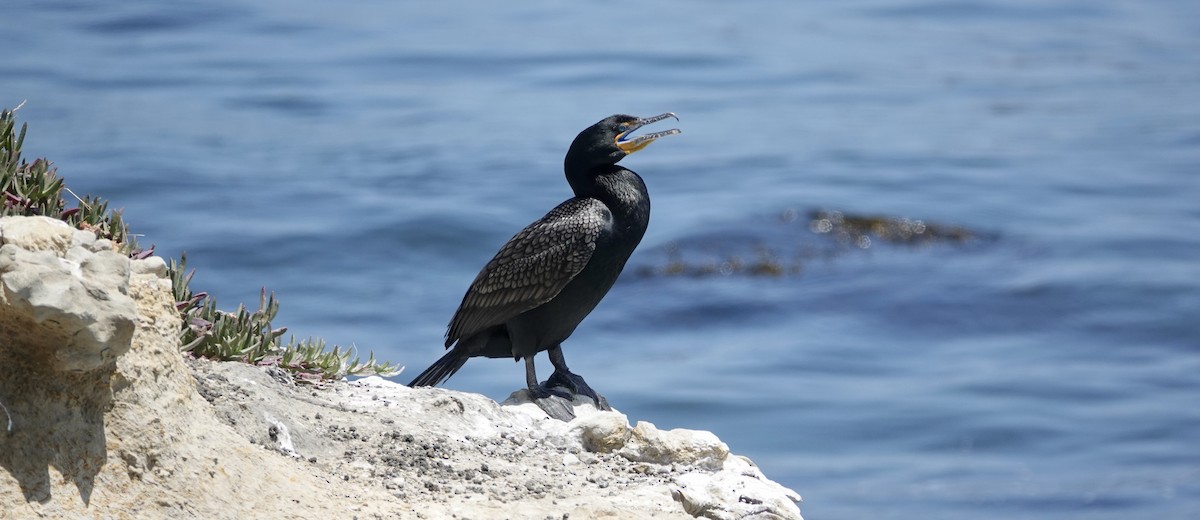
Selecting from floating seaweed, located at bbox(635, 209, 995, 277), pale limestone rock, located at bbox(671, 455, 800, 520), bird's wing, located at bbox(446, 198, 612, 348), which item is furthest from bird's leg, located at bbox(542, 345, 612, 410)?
floating seaweed, located at bbox(635, 209, 995, 277)

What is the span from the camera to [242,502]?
564 cm

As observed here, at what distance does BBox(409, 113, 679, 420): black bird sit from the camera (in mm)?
8305

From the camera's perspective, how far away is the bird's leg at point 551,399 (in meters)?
7.73

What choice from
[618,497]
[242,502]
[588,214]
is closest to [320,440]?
[242,502]

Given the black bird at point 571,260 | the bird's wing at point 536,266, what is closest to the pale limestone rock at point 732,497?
the black bird at point 571,260

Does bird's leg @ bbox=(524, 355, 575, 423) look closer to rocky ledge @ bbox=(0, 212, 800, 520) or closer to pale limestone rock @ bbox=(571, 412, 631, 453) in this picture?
rocky ledge @ bbox=(0, 212, 800, 520)

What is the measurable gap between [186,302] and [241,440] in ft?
3.35

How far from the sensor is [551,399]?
310 inches

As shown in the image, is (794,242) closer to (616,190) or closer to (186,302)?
(616,190)

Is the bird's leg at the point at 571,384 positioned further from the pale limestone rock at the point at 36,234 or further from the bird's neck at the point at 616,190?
the pale limestone rock at the point at 36,234

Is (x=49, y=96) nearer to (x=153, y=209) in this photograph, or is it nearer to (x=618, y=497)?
(x=153, y=209)

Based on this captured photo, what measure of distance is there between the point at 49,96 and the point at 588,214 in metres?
26.1

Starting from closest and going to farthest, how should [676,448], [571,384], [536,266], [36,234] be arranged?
1. [36,234]
2. [676,448]
3. [571,384]
4. [536,266]

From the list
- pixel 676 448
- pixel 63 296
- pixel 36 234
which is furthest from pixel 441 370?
pixel 63 296
